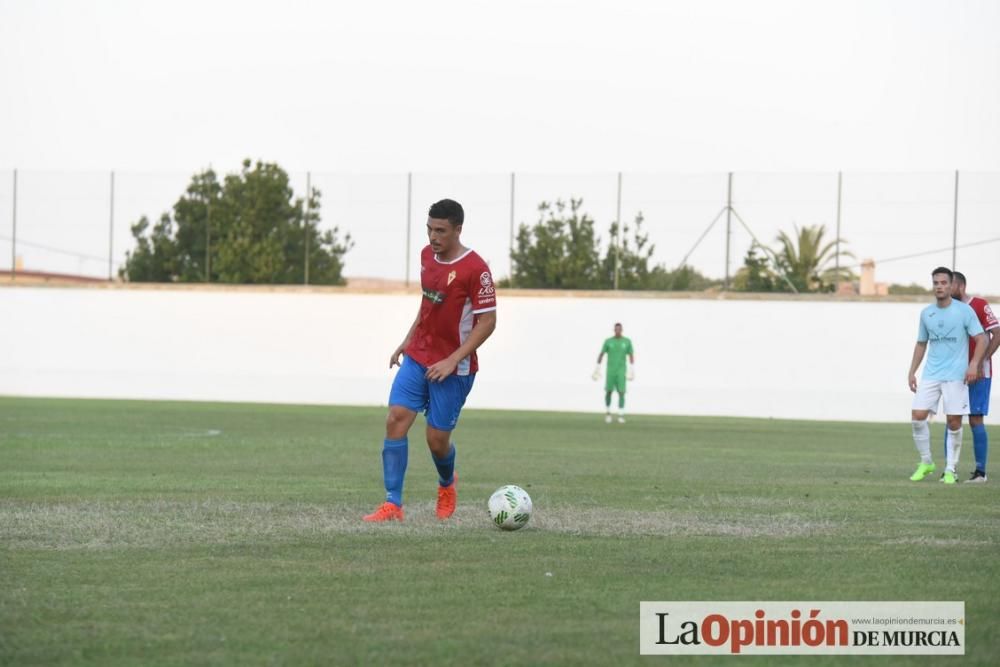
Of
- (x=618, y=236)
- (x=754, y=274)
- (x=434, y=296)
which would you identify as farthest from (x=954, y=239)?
(x=434, y=296)

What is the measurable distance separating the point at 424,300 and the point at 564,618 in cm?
404

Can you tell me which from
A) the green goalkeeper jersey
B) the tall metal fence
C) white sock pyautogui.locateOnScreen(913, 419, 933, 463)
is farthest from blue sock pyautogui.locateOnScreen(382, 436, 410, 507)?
the tall metal fence

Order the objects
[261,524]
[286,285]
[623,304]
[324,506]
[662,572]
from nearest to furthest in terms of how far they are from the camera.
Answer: [662,572], [261,524], [324,506], [623,304], [286,285]

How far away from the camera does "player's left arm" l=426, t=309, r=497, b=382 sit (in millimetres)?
9633

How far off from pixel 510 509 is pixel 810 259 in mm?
31397

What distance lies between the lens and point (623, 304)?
40094 millimetres

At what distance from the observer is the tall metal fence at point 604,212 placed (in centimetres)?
3831

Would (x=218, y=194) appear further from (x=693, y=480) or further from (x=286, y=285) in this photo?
(x=693, y=480)

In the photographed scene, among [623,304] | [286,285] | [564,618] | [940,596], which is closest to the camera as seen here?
[564,618]

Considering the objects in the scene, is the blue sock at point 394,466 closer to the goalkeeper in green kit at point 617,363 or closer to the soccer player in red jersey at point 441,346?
the soccer player in red jersey at point 441,346

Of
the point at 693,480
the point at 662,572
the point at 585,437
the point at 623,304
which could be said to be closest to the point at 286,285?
the point at 623,304

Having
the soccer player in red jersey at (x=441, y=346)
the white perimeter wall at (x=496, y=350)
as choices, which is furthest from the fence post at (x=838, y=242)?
the soccer player in red jersey at (x=441, y=346)

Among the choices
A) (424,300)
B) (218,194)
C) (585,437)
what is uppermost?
(218,194)

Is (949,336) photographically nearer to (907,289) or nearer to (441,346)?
(441,346)
